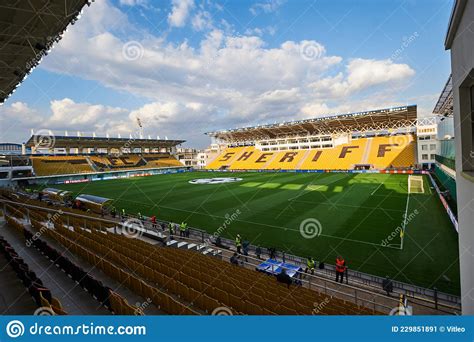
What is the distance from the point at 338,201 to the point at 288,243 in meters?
11.2

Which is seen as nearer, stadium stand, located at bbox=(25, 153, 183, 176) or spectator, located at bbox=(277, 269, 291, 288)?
spectator, located at bbox=(277, 269, 291, 288)

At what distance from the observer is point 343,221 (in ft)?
57.4

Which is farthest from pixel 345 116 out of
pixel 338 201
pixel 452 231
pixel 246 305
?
pixel 246 305

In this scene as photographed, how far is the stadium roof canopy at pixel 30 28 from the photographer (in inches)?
384

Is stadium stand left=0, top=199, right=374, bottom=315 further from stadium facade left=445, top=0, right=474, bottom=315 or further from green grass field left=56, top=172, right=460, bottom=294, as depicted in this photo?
green grass field left=56, top=172, right=460, bottom=294

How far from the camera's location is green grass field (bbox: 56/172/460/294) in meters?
11.4

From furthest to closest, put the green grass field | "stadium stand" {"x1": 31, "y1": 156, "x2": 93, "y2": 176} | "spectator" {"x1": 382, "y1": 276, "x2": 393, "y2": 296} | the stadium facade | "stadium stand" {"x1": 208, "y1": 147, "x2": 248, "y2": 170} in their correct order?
"stadium stand" {"x1": 208, "y1": 147, "x2": 248, "y2": 170} < "stadium stand" {"x1": 31, "y1": 156, "x2": 93, "y2": 176} < the green grass field < "spectator" {"x1": 382, "y1": 276, "x2": 393, "y2": 296} < the stadium facade

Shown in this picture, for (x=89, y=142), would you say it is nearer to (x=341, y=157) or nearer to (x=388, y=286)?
(x=341, y=157)

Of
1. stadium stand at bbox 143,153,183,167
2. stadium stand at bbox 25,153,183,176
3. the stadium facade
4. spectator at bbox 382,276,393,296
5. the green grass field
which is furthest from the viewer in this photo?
stadium stand at bbox 143,153,183,167

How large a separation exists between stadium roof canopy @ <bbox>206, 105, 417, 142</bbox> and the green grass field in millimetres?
24734

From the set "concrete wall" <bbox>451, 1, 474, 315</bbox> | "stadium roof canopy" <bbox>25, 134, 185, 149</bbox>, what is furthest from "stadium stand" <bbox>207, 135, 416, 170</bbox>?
"concrete wall" <bbox>451, 1, 474, 315</bbox>

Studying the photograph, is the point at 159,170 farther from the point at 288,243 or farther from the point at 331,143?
the point at 288,243

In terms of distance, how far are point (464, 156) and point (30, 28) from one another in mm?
16308
